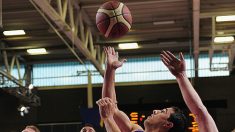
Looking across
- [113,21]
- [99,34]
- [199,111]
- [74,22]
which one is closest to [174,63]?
[199,111]

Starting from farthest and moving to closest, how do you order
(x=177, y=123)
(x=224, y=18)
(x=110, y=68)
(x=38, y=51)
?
(x=38, y=51)
(x=224, y=18)
(x=110, y=68)
(x=177, y=123)

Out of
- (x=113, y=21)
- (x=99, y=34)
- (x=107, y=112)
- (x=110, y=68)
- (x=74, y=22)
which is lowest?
(x=107, y=112)

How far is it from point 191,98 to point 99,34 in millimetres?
13013

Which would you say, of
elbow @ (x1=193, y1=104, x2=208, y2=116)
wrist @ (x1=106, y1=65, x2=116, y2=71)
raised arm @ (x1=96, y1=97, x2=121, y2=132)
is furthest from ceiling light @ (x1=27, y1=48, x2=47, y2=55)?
elbow @ (x1=193, y1=104, x2=208, y2=116)

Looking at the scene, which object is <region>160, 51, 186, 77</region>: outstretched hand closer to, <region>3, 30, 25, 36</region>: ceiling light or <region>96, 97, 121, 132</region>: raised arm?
<region>96, 97, 121, 132</region>: raised arm

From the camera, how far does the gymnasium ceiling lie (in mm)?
13336

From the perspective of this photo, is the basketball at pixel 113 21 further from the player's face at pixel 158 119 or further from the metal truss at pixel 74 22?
the metal truss at pixel 74 22

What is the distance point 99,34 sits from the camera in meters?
16.2

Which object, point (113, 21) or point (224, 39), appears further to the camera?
point (224, 39)

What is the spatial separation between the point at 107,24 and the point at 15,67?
1315 cm

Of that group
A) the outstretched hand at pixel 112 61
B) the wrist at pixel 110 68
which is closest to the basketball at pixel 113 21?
the outstretched hand at pixel 112 61

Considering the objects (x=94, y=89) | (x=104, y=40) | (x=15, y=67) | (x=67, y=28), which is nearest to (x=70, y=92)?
(x=94, y=89)

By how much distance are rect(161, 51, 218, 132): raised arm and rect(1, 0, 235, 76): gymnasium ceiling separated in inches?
307

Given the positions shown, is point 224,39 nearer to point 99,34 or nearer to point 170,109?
point 99,34
